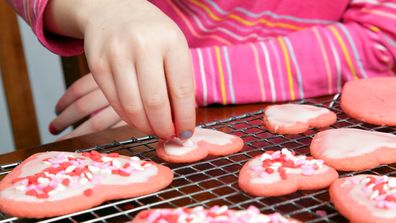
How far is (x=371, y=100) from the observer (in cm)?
79

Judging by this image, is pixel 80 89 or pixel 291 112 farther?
pixel 80 89

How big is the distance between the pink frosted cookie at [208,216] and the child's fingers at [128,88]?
128 millimetres

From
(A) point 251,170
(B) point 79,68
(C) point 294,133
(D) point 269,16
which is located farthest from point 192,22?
(A) point 251,170

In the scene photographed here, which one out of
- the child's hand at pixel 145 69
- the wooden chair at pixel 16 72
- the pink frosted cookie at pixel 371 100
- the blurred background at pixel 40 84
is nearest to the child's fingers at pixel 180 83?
the child's hand at pixel 145 69

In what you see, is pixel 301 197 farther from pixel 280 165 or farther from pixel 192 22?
pixel 192 22

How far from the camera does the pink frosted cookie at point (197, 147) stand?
637mm

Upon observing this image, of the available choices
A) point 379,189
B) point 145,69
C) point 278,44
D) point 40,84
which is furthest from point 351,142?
point 40,84

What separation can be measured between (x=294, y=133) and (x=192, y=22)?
1.18ft

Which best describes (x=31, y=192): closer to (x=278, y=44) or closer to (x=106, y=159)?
(x=106, y=159)

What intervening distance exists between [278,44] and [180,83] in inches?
14.7

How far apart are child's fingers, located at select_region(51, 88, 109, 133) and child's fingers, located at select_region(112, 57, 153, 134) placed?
0.26 metres

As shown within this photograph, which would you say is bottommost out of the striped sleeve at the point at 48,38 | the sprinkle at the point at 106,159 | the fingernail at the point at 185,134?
the sprinkle at the point at 106,159

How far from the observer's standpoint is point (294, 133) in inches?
27.9

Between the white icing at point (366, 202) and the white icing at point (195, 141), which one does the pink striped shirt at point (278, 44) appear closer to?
the white icing at point (195, 141)
